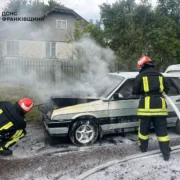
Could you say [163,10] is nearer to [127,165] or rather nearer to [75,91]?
[75,91]

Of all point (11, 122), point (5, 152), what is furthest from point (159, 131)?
point (5, 152)

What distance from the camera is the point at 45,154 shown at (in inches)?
184

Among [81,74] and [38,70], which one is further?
[38,70]

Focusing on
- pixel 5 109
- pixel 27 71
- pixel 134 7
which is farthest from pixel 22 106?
pixel 134 7

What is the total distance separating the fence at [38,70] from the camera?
1197cm

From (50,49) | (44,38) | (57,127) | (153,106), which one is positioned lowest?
(57,127)

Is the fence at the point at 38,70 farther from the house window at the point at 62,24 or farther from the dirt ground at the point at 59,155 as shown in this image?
the house window at the point at 62,24

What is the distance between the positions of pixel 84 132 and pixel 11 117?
1548 mm

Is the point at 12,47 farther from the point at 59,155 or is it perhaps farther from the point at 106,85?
the point at 59,155

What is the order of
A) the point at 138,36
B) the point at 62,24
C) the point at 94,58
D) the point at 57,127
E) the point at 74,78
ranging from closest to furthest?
the point at 57,127 → the point at 94,58 → the point at 74,78 → the point at 138,36 → the point at 62,24

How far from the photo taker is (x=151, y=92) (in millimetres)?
4492

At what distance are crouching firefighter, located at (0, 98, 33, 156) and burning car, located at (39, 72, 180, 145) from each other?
0.63 m

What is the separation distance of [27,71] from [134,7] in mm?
9222

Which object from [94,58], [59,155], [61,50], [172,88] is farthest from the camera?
[61,50]
